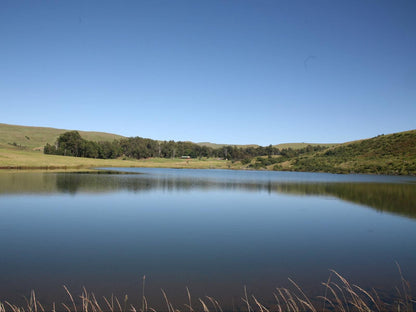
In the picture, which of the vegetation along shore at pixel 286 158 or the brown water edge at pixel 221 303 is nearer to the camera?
the brown water edge at pixel 221 303

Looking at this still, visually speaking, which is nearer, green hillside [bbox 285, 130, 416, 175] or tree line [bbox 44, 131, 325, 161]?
green hillside [bbox 285, 130, 416, 175]

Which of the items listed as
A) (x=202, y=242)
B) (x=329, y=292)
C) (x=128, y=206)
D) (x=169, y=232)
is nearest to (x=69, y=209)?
(x=128, y=206)

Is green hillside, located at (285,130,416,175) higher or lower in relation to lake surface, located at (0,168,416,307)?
higher

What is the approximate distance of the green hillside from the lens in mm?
93625

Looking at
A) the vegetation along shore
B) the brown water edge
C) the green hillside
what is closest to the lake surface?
the brown water edge

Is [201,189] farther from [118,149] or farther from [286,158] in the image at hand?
[118,149]

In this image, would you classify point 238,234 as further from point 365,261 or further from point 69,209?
point 69,209

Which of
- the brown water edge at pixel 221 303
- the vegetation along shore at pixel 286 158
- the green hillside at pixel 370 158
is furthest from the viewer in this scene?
the green hillside at pixel 370 158

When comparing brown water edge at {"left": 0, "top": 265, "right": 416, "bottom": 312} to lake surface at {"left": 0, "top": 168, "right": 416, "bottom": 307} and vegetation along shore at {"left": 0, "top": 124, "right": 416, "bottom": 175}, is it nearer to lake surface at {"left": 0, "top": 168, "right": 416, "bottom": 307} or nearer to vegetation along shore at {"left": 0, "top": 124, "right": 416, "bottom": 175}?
lake surface at {"left": 0, "top": 168, "right": 416, "bottom": 307}

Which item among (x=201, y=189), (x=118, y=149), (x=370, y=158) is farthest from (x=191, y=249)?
(x=118, y=149)

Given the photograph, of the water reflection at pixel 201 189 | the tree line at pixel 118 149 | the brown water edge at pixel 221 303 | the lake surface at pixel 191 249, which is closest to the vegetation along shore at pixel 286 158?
the tree line at pixel 118 149

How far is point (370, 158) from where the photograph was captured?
106000 millimetres

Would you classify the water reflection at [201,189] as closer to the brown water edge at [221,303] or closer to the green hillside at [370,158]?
the brown water edge at [221,303]

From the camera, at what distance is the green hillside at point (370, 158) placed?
9362 centimetres
